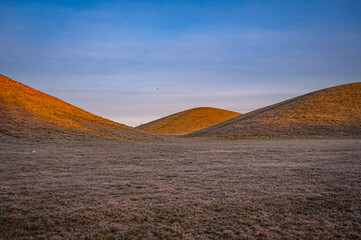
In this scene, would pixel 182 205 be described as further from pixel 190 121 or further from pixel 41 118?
pixel 190 121

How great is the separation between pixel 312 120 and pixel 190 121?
46338 millimetres

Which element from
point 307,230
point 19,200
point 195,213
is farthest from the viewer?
point 19,200

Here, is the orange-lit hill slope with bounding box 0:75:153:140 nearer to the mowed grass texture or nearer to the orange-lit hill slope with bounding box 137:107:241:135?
the mowed grass texture

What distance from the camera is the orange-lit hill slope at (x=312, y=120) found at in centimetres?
3403

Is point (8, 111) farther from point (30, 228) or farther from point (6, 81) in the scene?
point (30, 228)

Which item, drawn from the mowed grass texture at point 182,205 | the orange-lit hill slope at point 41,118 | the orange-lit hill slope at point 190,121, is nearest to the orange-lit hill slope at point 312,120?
the orange-lit hill slope at point 41,118

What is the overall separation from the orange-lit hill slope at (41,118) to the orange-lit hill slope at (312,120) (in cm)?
1582

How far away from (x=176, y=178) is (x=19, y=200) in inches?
172

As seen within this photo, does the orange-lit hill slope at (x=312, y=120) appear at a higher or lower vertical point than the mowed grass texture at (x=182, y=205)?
higher

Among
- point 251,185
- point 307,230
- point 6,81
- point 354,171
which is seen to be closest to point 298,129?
point 354,171

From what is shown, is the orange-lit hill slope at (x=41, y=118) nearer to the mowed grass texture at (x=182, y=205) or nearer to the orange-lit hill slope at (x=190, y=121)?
the mowed grass texture at (x=182, y=205)

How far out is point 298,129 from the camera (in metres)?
35.8

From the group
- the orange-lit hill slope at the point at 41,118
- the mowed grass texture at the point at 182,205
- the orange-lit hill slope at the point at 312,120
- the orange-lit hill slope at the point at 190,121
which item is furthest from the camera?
the orange-lit hill slope at the point at 190,121

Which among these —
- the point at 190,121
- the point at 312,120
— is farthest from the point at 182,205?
the point at 190,121
